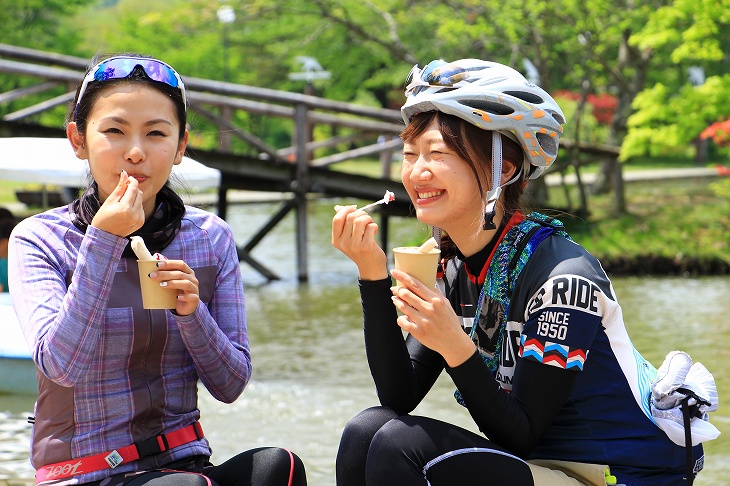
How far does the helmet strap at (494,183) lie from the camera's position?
2.63 m

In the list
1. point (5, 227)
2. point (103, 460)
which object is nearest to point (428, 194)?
point (103, 460)

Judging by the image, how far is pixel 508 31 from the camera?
16.7 metres

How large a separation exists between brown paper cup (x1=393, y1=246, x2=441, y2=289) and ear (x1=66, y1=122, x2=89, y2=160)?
965 mm

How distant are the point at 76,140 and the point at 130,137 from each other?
211 millimetres

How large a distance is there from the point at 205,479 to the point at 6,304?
4.22 m

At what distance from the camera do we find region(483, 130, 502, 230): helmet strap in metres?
2.63

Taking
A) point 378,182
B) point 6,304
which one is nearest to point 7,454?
point 6,304

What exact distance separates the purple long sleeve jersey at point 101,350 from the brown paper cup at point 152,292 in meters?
0.08

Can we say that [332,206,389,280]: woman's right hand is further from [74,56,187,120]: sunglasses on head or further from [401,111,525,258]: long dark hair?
[74,56,187,120]: sunglasses on head

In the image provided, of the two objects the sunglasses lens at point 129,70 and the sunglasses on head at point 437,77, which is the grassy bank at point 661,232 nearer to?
the sunglasses on head at point 437,77

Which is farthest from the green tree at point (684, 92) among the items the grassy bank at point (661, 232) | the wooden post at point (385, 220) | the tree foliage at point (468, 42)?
the wooden post at point (385, 220)

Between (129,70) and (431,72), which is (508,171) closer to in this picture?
(431,72)

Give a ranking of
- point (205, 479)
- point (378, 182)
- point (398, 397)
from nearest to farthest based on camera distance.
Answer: point (205, 479) → point (398, 397) → point (378, 182)

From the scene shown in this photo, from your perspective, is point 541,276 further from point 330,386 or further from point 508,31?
point 508,31
